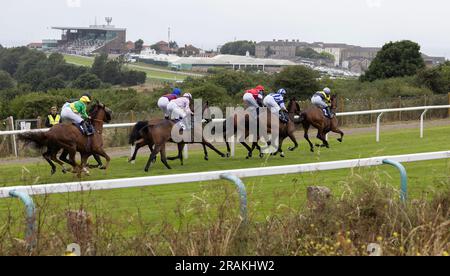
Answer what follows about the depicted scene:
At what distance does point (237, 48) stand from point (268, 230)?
13894 cm

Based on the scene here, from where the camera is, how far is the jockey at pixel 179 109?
13.6m

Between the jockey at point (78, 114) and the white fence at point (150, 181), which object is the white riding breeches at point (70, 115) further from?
the white fence at point (150, 181)

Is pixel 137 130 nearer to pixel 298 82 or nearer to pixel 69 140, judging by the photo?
pixel 69 140

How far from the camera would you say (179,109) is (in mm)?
13648

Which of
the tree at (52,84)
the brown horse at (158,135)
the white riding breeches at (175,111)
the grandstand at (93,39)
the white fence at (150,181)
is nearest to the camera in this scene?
the white fence at (150,181)

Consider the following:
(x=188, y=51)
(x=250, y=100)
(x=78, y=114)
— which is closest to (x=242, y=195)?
(x=78, y=114)

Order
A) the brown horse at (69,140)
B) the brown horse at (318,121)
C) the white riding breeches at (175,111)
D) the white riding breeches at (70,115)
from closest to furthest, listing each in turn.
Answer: the brown horse at (69,140) → the white riding breeches at (70,115) → the white riding breeches at (175,111) → the brown horse at (318,121)

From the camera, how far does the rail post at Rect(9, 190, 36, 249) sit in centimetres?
452

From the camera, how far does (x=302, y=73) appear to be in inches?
1577

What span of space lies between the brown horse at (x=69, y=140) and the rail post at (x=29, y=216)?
7.19 m

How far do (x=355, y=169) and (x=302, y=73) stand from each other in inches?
1325

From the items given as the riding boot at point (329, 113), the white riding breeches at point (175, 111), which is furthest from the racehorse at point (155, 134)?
the riding boot at point (329, 113)
